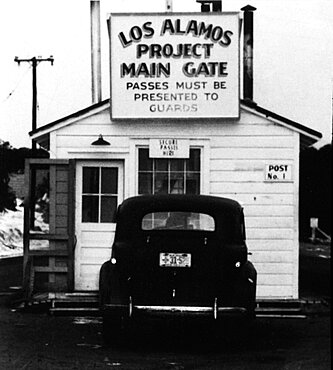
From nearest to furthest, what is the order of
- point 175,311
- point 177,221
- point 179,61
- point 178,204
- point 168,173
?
point 175,311 → point 178,204 → point 177,221 → point 179,61 → point 168,173

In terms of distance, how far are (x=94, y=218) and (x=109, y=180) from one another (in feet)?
2.02

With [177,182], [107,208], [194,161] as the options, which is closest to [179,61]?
[194,161]

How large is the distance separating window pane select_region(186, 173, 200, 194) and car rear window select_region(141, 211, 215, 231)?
69cm

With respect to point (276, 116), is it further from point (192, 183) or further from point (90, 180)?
point (90, 180)

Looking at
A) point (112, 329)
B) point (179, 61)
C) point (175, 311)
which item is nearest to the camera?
point (175, 311)

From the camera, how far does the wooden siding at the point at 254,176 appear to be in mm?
14477

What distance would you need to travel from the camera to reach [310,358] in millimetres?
9742

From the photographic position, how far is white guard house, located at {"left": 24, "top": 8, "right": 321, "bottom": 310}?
1419 cm

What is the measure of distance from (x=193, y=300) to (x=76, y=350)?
1311 mm

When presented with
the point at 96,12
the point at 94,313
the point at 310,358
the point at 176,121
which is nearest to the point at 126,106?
the point at 176,121

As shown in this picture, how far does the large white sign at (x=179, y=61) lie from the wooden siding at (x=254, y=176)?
1.27 feet

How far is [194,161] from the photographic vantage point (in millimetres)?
14648

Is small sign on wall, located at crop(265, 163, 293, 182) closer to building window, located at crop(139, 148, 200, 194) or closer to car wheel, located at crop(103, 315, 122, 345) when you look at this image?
building window, located at crop(139, 148, 200, 194)

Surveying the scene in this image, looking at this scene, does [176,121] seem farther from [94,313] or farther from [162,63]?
[94,313]
